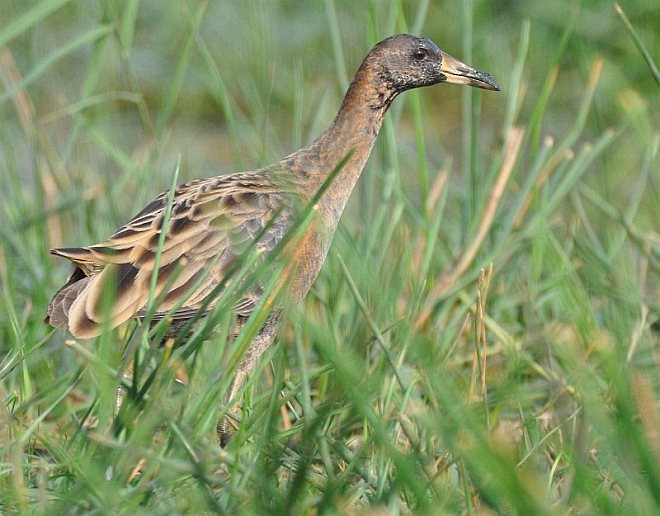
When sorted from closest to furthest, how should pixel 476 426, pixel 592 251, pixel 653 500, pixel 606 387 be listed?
1. pixel 476 426
2. pixel 653 500
3. pixel 606 387
4. pixel 592 251

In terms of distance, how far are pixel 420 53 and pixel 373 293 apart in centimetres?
98

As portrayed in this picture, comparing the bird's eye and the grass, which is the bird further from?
the grass

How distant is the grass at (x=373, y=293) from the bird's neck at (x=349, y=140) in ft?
0.71

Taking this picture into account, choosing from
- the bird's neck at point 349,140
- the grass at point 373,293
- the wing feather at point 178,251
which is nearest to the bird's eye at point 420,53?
the bird's neck at point 349,140

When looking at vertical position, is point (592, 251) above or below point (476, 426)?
below

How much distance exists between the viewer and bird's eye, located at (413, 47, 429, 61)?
4488 millimetres

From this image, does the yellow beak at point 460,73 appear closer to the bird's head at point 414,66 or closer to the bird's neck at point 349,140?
the bird's head at point 414,66

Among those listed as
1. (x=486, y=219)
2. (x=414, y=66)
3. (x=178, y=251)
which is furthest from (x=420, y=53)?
(x=178, y=251)

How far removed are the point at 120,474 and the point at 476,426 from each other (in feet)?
2.98

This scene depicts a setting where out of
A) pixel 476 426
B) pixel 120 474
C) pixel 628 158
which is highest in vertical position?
pixel 476 426

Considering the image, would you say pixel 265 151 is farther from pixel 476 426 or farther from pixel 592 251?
pixel 476 426

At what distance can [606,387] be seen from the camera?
12.5 feet

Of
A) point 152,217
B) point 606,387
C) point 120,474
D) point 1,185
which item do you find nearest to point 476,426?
point 120,474

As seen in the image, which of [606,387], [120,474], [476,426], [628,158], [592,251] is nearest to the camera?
[476,426]
